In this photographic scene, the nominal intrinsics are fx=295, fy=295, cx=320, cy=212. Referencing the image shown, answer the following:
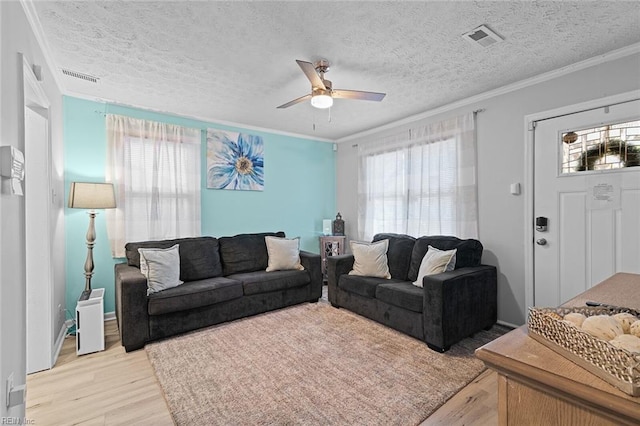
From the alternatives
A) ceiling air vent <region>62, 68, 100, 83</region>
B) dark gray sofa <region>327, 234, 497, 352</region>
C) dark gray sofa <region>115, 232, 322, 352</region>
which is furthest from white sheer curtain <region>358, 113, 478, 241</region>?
ceiling air vent <region>62, 68, 100, 83</region>

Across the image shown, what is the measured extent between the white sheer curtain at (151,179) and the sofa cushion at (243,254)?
1.74 ft

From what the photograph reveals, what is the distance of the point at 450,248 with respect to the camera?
3.25 metres

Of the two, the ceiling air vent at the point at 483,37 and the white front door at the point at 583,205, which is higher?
the ceiling air vent at the point at 483,37

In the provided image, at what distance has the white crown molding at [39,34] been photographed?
187 centimetres

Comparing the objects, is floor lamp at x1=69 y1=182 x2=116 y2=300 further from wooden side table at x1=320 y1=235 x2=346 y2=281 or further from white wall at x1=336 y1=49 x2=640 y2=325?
white wall at x1=336 y1=49 x2=640 y2=325

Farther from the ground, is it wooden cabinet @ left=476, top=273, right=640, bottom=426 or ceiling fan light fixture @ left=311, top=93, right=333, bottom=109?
ceiling fan light fixture @ left=311, top=93, right=333, bottom=109

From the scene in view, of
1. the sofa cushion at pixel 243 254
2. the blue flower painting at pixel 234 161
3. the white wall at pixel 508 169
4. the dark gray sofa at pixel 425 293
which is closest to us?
the dark gray sofa at pixel 425 293

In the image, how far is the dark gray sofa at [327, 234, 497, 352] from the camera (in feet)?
8.61

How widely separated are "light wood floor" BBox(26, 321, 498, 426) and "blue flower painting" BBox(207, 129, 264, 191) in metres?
2.46

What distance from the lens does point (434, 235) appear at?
3809 mm

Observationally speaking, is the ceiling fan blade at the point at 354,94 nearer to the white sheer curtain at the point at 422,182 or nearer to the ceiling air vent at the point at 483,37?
the ceiling air vent at the point at 483,37

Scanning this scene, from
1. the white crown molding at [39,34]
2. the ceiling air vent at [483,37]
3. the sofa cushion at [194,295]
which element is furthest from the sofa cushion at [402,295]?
the white crown molding at [39,34]

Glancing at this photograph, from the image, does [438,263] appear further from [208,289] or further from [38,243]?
[38,243]

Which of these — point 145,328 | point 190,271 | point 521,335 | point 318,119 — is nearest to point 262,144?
point 318,119
